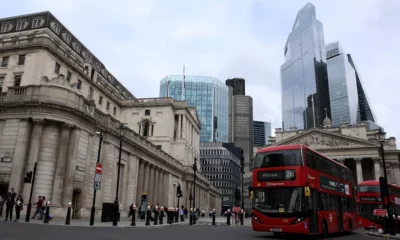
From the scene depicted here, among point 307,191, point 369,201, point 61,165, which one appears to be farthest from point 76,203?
point 369,201

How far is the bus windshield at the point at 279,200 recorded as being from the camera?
15.2 meters

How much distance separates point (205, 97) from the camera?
154 metres

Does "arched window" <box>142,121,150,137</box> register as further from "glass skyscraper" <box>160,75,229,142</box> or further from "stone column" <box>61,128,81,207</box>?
"glass skyscraper" <box>160,75,229,142</box>

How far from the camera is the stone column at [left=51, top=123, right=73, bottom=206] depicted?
24.1 metres

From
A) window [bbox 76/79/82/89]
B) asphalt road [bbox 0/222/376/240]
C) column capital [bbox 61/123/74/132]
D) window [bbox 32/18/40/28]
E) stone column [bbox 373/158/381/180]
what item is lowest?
asphalt road [bbox 0/222/376/240]

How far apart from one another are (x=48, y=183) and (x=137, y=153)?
14.0 metres

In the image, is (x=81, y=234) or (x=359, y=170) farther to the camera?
(x=359, y=170)

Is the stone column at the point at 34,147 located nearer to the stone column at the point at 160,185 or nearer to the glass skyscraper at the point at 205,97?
the stone column at the point at 160,185

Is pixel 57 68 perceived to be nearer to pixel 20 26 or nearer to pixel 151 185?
pixel 20 26

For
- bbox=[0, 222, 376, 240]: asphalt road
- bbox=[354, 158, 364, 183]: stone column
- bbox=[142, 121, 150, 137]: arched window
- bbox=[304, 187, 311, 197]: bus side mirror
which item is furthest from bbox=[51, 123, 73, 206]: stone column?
bbox=[354, 158, 364, 183]: stone column

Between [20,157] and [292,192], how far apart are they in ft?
66.0

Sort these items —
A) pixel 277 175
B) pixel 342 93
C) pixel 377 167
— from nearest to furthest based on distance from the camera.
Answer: pixel 277 175
pixel 377 167
pixel 342 93

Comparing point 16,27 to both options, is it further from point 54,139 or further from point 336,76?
point 336,76

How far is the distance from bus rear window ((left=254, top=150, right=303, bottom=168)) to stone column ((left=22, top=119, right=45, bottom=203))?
16906 millimetres
